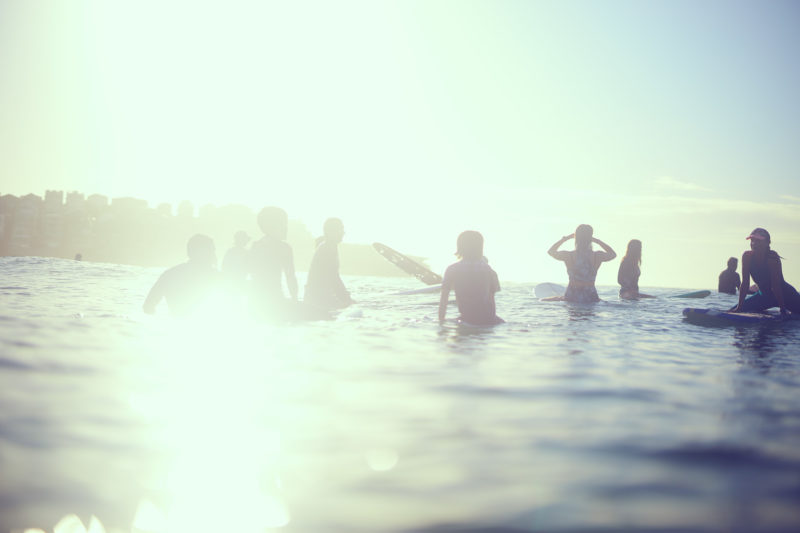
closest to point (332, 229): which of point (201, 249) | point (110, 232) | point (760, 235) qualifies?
point (201, 249)

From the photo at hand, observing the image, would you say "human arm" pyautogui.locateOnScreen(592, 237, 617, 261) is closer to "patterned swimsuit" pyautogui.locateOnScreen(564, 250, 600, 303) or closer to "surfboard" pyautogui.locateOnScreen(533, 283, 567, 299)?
"patterned swimsuit" pyautogui.locateOnScreen(564, 250, 600, 303)

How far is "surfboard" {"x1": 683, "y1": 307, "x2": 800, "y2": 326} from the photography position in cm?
1204

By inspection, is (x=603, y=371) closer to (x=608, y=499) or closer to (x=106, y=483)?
(x=608, y=499)

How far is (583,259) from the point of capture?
14977 mm

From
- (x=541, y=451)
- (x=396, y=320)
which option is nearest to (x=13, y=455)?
(x=541, y=451)

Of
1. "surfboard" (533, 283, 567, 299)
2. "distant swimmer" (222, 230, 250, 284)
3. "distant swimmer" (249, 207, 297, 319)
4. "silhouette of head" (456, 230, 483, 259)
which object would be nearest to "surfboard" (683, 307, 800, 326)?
"silhouette of head" (456, 230, 483, 259)

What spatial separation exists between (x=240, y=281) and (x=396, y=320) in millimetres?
3445

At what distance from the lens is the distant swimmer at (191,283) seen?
9625 mm

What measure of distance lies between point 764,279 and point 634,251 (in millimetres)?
5514

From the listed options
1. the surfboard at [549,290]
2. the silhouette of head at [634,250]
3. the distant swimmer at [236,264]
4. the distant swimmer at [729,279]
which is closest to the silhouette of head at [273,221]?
the distant swimmer at [236,264]

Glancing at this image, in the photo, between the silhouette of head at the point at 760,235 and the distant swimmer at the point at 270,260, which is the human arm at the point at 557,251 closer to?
the silhouette of head at the point at 760,235

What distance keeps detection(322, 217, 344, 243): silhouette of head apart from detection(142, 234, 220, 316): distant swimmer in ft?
9.67

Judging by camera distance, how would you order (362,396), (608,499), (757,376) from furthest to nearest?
1. (757,376)
2. (362,396)
3. (608,499)

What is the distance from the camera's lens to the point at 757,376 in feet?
20.6
